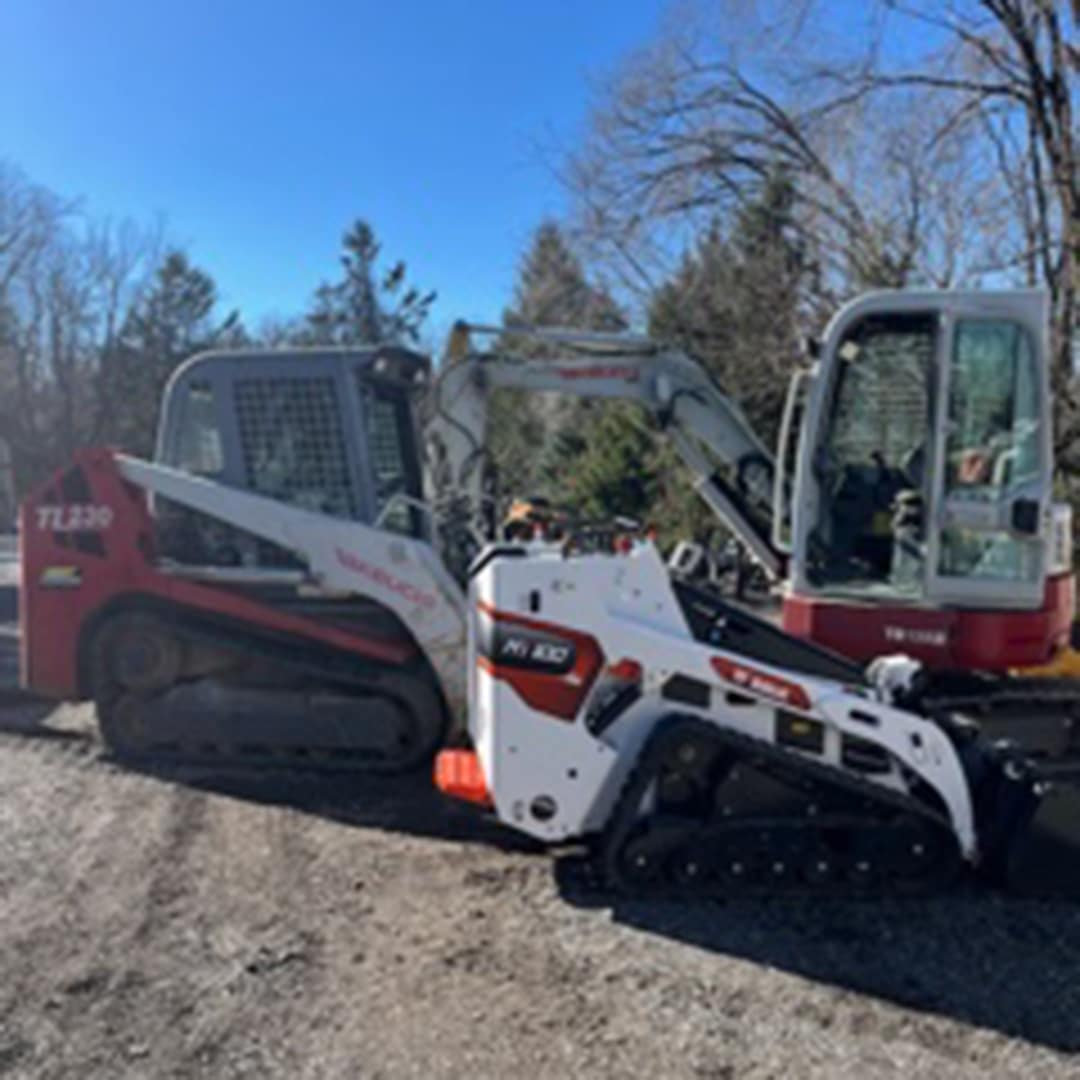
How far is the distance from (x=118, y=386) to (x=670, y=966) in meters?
43.8

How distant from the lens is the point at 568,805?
3947 mm

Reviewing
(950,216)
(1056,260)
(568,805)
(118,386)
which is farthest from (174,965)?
(118,386)

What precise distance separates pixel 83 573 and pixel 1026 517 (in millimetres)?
4816

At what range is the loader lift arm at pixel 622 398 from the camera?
6117 mm

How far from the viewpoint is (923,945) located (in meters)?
3.67

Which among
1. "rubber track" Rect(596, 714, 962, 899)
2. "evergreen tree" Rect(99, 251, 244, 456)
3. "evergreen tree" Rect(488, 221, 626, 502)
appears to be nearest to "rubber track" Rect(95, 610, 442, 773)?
"rubber track" Rect(596, 714, 962, 899)

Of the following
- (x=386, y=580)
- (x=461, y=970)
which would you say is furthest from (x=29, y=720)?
(x=461, y=970)

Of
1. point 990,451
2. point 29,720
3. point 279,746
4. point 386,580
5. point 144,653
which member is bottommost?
point 29,720

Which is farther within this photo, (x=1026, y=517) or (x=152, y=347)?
(x=152, y=347)

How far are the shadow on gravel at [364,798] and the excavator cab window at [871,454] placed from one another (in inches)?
76.6

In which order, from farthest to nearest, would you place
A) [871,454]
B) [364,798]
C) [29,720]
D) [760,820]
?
[29,720] < [364,798] < [871,454] < [760,820]

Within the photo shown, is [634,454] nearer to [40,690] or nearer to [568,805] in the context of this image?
[40,690]

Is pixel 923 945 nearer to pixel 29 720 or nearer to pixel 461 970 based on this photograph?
pixel 461 970

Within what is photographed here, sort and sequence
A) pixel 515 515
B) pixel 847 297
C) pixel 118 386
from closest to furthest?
pixel 515 515 → pixel 847 297 → pixel 118 386
